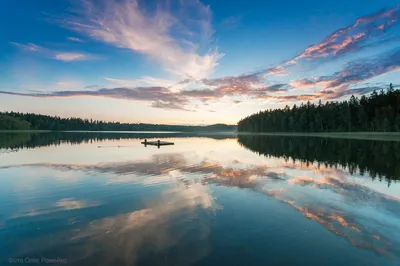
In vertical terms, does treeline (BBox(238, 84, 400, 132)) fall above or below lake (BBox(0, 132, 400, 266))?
above

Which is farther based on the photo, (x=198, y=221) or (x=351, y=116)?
(x=351, y=116)

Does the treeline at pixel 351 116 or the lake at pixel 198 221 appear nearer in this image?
the lake at pixel 198 221

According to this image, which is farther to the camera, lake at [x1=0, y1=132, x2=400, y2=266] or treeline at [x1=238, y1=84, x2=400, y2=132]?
treeline at [x1=238, y1=84, x2=400, y2=132]

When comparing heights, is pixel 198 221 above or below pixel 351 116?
below

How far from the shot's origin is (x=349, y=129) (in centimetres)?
11531

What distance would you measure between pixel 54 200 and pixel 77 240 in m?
6.46

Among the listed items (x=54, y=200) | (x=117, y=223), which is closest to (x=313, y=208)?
(x=117, y=223)

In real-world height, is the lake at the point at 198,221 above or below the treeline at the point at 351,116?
below

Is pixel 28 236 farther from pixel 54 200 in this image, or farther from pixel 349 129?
pixel 349 129

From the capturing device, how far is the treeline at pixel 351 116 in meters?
96.7

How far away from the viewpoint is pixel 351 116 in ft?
384

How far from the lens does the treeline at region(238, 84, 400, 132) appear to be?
96688 millimetres

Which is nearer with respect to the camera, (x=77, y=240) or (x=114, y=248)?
(x=114, y=248)

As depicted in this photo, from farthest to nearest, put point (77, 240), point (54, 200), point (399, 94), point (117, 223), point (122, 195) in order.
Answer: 1. point (399, 94)
2. point (122, 195)
3. point (54, 200)
4. point (117, 223)
5. point (77, 240)
